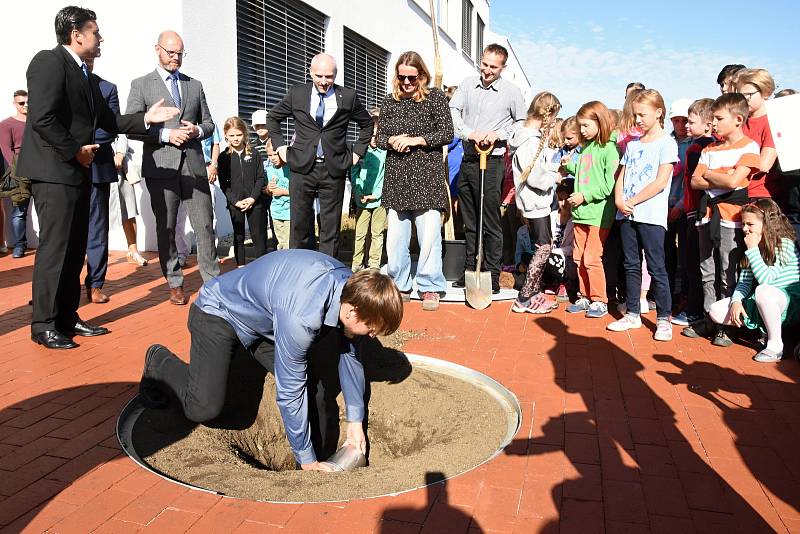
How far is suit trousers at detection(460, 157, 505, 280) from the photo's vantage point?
653cm

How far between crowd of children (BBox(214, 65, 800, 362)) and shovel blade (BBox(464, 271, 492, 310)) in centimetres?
31

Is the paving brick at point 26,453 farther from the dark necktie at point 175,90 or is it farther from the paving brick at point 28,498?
the dark necktie at point 175,90

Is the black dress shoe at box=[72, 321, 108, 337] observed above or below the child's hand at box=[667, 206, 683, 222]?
below

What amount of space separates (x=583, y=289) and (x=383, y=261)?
11.1 ft

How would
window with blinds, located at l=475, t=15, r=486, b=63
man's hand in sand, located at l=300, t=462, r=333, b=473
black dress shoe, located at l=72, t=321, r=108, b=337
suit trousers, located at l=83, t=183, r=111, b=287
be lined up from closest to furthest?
man's hand in sand, located at l=300, t=462, r=333, b=473, black dress shoe, located at l=72, t=321, r=108, b=337, suit trousers, located at l=83, t=183, r=111, b=287, window with blinds, located at l=475, t=15, r=486, b=63

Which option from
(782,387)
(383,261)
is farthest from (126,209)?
(782,387)

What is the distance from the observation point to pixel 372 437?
4.05 m

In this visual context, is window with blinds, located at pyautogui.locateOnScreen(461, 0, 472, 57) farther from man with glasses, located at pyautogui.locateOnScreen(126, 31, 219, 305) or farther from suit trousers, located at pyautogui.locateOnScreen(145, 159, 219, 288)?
suit trousers, located at pyautogui.locateOnScreen(145, 159, 219, 288)

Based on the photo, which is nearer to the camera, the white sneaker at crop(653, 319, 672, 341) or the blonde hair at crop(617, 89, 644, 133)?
the white sneaker at crop(653, 319, 672, 341)

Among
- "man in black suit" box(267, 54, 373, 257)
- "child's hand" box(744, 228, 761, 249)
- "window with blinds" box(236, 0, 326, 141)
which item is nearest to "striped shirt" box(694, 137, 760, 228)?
"child's hand" box(744, 228, 761, 249)

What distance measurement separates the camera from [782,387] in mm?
4250

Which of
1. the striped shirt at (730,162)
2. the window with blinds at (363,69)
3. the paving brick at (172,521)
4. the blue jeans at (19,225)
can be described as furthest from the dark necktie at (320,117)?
the window with blinds at (363,69)

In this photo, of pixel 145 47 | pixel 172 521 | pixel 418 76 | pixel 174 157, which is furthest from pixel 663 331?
pixel 145 47

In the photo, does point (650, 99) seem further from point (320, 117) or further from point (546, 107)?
point (320, 117)
